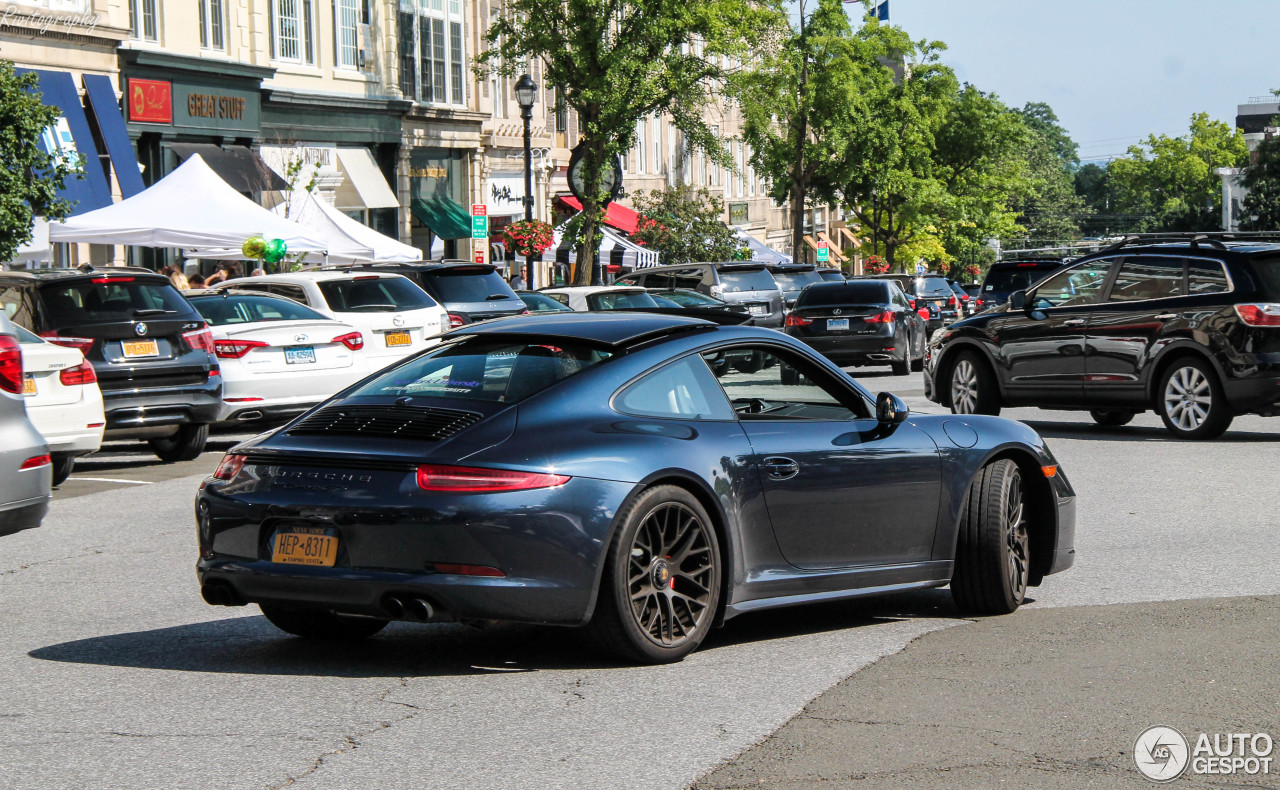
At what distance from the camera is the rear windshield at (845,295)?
27203 mm

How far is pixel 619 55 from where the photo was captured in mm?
39594

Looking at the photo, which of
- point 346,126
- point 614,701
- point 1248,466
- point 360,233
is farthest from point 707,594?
point 346,126

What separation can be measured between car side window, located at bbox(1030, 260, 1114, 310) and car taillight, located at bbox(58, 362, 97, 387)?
362 inches

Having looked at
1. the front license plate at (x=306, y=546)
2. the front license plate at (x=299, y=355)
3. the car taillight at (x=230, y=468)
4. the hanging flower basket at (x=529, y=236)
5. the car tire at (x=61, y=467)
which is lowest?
the car tire at (x=61, y=467)

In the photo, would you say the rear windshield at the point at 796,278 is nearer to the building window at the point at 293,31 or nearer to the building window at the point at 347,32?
the building window at the point at 347,32

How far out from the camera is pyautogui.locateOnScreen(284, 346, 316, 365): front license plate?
1659cm

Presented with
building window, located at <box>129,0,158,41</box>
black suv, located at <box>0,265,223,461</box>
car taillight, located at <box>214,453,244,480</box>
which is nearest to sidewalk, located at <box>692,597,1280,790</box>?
car taillight, located at <box>214,453,244,480</box>

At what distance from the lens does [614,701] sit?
225 inches

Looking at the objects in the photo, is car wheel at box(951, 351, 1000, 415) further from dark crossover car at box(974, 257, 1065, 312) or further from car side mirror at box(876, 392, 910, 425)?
dark crossover car at box(974, 257, 1065, 312)

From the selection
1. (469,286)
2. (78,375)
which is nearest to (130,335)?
(78,375)

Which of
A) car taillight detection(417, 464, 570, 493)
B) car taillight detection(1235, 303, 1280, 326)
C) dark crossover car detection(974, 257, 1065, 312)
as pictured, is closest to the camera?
car taillight detection(417, 464, 570, 493)

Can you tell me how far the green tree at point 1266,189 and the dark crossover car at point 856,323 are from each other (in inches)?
2430

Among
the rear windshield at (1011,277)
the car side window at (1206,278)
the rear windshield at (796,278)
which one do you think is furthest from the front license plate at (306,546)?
the rear windshield at (796,278)

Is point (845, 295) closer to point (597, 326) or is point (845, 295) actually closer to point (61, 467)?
point (61, 467)
